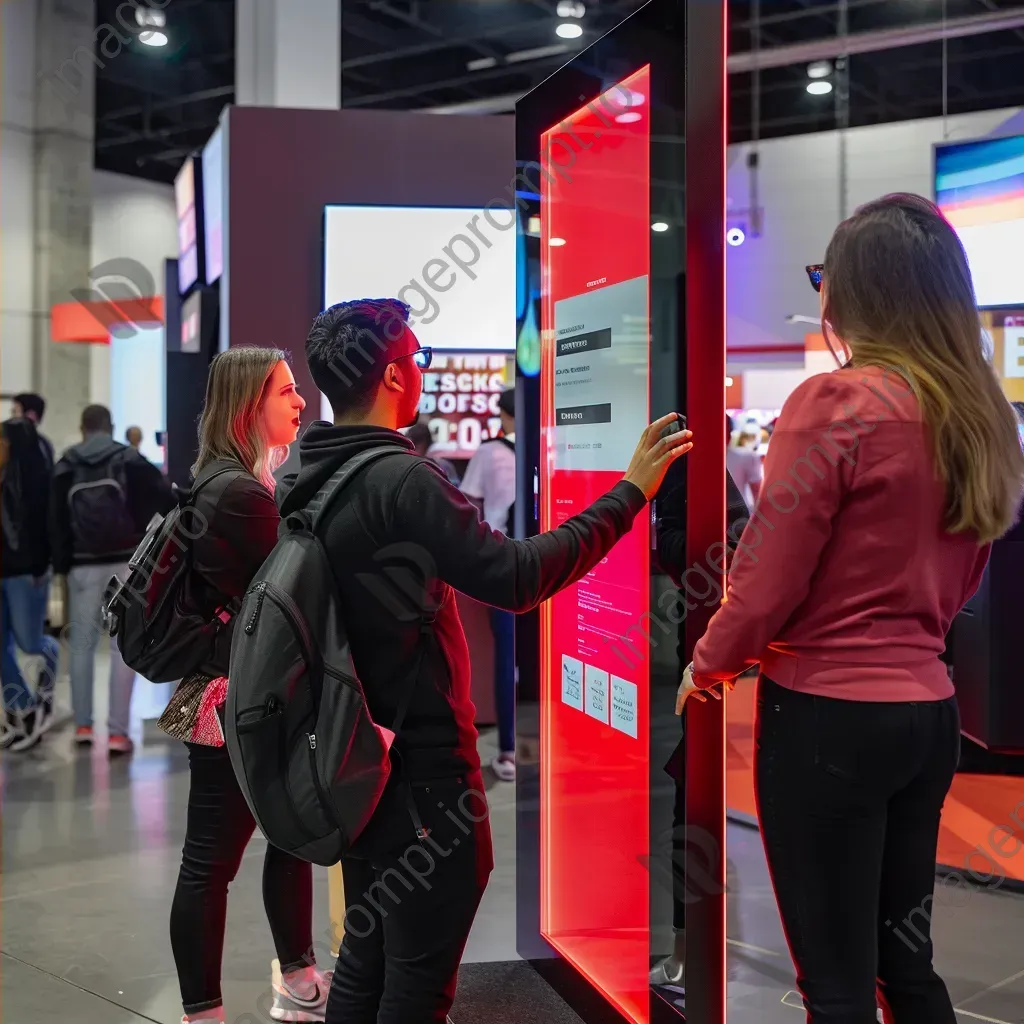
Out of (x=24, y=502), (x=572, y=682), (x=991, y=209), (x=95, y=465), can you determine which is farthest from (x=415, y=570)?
(x=24, y=502)

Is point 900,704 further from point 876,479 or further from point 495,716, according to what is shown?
point 495,716

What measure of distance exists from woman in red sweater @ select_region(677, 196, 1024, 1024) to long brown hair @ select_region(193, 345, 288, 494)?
1.21 m

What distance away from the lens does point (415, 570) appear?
171 cm

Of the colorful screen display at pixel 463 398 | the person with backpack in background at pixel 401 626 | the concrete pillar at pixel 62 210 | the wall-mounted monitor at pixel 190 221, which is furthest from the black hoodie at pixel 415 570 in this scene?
the concrete pillar at pixel 62 210

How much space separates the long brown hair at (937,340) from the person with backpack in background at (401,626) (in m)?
0.53

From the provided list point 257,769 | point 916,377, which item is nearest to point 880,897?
point 916,377

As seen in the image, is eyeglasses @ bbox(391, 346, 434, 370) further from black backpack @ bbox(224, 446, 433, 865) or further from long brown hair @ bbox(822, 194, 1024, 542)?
long brown hair @ bbox(822, 194, 1024, 542)

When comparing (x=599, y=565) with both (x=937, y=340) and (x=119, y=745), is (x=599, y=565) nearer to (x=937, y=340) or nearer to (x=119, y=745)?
(x=937, y=340)

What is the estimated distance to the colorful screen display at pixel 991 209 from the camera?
3.89 metres

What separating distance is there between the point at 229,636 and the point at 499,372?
3349mm

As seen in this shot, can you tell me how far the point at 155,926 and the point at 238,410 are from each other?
67.8 inches

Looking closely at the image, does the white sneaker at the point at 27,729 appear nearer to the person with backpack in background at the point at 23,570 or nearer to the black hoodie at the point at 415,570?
the person with backpack in background at the point at 23,570

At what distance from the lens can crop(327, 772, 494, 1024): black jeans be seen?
1.70 meters

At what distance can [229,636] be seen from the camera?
2365mm
